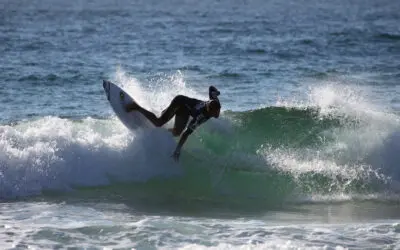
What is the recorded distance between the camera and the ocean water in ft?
36.1

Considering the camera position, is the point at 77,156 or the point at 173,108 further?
the point at 77,156

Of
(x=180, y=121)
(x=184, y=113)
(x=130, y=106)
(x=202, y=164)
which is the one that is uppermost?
(x=130, y=106)

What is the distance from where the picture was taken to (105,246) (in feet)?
33.8


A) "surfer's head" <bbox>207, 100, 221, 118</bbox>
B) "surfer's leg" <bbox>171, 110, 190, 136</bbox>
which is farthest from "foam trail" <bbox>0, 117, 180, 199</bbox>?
"surfer's head" <bbox>207, 100, 221, 118</bbox>

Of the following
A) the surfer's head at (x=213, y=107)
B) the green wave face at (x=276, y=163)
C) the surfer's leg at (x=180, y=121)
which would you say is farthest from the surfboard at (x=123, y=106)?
the surfer's head at (x=213, y=107)

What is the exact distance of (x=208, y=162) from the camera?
14.7 metres

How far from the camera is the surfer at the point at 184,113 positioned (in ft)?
42.8

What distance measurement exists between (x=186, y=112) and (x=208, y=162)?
1.56m

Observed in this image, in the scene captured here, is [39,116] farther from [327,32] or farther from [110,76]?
[327,32]

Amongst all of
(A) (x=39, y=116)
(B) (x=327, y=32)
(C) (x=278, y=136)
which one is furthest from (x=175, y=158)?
(B) (x=327, y=32)

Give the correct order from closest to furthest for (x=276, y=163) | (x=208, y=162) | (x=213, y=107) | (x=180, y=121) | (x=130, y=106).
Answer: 1. (x=213, y=107)
2. (x=180, y=121)
3. (x=130, y=106)
4. (x=276, y=163)
5. (x=208, y=162)

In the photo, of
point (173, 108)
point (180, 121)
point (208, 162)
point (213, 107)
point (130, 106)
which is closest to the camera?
point (213, 107)

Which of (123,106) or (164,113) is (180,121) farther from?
(123,106)

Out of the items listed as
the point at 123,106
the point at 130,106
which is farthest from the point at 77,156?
the point at 130,106
